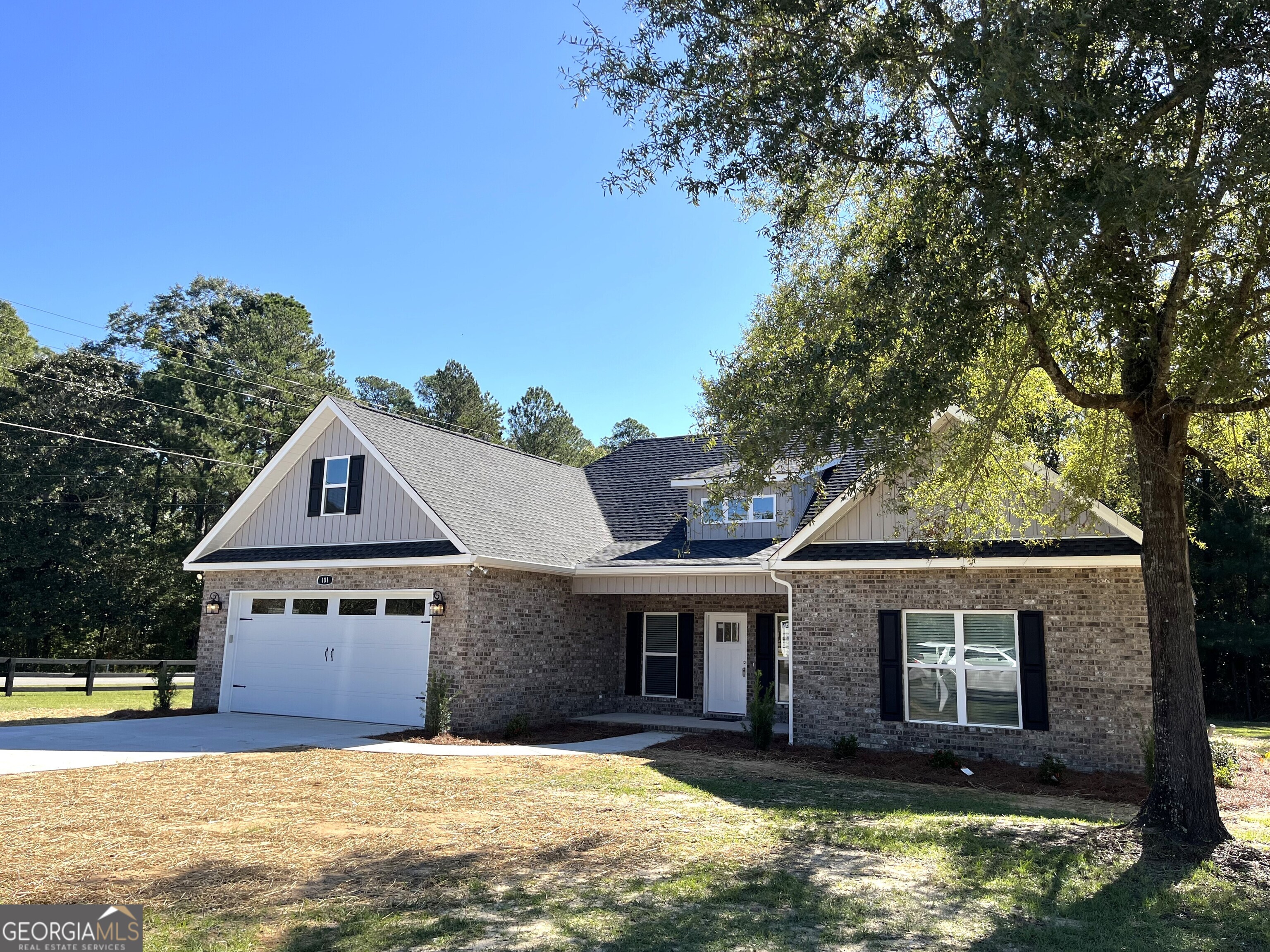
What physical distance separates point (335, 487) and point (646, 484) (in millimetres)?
7357

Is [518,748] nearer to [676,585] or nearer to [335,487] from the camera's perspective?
[676,585]

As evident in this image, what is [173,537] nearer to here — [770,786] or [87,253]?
[87,253]

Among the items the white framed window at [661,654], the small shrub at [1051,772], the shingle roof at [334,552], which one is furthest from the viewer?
the white framed window at [661,654]

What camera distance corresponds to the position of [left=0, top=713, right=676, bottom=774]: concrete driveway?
1139 cm

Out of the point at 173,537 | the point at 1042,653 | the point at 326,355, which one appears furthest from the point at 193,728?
the point at 326,355

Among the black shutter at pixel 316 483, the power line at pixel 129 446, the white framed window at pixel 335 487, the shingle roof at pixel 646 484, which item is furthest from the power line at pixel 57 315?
the shingle roof at pixel 646 484

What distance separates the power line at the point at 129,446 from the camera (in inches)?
1170

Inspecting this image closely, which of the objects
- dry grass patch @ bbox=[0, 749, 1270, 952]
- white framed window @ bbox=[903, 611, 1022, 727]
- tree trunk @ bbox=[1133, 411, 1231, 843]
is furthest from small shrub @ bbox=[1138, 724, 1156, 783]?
tree trunk @ bbox=[1133, 411, 1231, 843]

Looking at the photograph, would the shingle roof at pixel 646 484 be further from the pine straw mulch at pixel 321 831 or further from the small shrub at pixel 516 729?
the pine straw mulch at pixel 321 831

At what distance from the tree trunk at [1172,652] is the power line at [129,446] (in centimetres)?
2966

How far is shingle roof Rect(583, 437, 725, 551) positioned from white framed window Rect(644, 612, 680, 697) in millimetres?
1704

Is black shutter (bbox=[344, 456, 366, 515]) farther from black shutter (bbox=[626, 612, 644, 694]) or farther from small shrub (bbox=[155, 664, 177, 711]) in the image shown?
black shutter (bbox=[626, 612, 644, 694])

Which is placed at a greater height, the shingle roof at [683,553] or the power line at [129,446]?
the power line at [129,446]

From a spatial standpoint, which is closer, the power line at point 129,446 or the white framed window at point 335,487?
the white framed window at point 335,487
